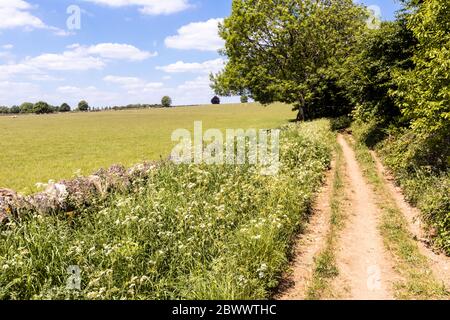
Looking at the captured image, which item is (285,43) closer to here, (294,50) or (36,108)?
(294,50)

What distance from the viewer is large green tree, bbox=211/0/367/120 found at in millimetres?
33219

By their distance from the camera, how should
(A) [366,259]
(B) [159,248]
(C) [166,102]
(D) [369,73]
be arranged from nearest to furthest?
(B) [159,248] < (A) [366,259] < (D) [369,73] < (C) [166,102]

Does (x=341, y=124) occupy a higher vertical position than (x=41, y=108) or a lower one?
lower

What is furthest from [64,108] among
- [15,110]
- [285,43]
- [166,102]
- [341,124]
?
[341,124]

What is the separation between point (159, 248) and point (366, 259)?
501 cm

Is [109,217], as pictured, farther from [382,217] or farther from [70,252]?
[382,217]

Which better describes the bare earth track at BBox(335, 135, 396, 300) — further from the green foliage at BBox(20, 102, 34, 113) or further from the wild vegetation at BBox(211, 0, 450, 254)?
the green foliage at BBox(20, 102, 34, 113)

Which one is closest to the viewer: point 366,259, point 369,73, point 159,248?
point 159,248

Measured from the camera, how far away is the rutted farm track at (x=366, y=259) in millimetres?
6828

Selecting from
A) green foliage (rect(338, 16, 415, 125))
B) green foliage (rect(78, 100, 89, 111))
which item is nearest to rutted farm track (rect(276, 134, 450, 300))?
green foliage (rect(338, 16, 415, 125))

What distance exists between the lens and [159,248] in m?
7.35

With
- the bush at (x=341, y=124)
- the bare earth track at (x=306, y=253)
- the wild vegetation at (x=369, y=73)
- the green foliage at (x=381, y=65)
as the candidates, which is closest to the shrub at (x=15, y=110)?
the wild vegetation at (x=369, y=73)

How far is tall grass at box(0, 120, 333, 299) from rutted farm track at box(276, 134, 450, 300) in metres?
0.53

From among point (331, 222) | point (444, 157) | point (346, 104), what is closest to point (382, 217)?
point (331, 222)
